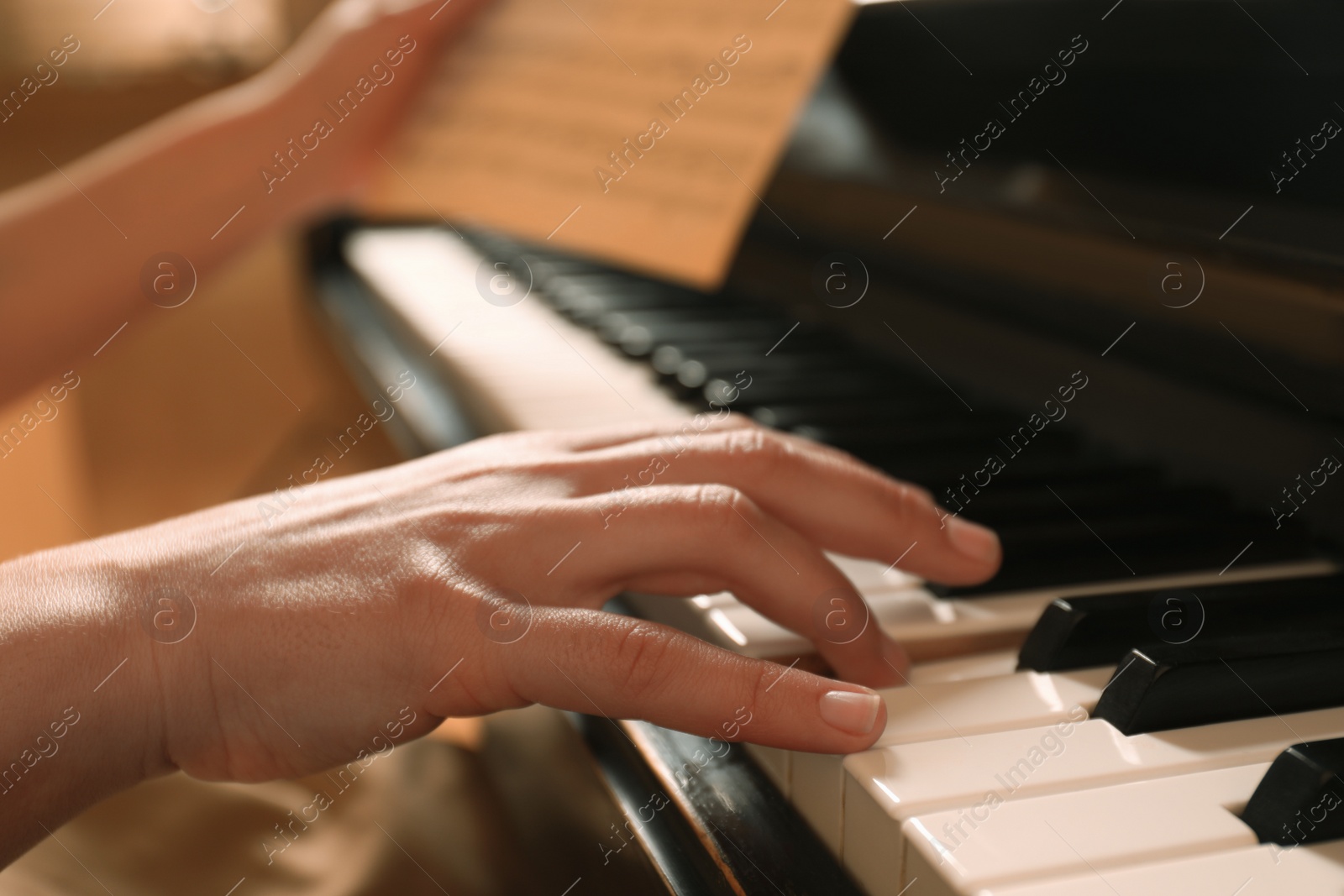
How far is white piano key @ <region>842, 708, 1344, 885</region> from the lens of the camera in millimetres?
462

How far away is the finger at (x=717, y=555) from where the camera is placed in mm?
592

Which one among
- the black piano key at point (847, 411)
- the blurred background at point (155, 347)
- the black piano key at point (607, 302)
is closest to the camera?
the black piano key at point (847, 411)

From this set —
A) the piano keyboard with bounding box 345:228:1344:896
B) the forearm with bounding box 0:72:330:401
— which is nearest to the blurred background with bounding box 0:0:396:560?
the forearm with bounding box 0:72:330:401

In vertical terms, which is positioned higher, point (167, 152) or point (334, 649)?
point (167, 152)

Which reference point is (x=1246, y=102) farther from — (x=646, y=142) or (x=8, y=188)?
(x=8, y=188)

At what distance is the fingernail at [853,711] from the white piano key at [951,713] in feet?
0.06

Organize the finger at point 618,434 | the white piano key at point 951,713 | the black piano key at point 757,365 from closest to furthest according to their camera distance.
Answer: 1. the white piano key at point 951,713
2. the finger at point 618,434
3. the black piano key at point 757,365

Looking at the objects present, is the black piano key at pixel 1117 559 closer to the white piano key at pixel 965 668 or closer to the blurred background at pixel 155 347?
the white piano key at pixel 965 668

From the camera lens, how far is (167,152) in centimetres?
162

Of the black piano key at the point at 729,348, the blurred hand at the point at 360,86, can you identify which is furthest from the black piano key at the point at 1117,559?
the blurred hand at the point at 360,86

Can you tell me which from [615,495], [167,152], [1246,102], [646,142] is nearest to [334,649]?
[615,495]

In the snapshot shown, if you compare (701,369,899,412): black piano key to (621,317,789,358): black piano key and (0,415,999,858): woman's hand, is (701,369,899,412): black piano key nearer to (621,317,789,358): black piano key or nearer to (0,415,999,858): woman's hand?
(621,317,789,358): black piano key

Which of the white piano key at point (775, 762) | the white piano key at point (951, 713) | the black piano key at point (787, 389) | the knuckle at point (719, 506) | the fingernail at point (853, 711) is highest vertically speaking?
the black piano key at point (787, 389)

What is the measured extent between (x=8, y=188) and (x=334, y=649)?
3082 mm
